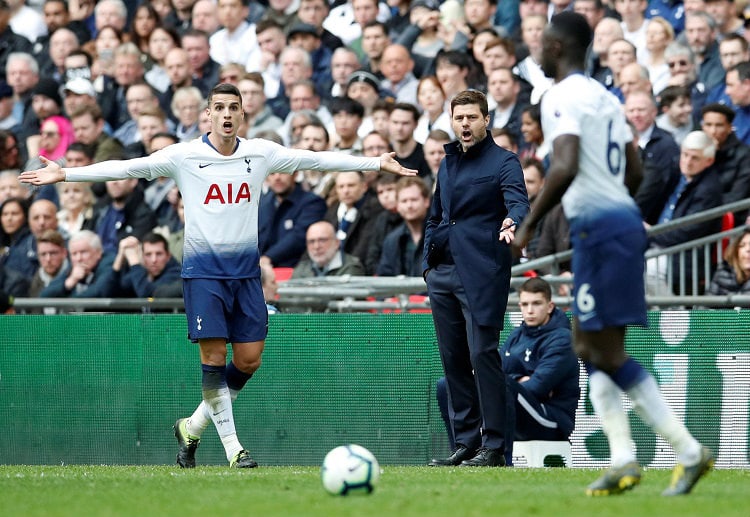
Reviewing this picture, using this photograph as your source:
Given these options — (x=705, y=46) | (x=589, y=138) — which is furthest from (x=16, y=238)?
(x=589, y=138)

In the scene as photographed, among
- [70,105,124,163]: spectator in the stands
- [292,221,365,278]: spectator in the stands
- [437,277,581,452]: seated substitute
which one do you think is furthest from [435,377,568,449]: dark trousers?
[70,105,124,163]: spectator in the stands

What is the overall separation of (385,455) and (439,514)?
5220 millimetres

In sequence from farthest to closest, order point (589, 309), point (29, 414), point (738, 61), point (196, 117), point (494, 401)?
point (196, 117), point (738, 61), point (29, 414), point (494, 401), point (589, 309)

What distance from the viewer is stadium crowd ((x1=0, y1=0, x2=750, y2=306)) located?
14.4 meters

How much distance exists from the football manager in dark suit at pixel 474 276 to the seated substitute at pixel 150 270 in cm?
510

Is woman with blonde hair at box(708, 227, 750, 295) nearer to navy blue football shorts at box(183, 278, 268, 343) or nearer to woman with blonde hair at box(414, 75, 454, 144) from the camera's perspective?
navy blue football shorts at box(183, 278, 268, 343)

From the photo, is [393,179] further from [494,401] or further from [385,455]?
[494,401]

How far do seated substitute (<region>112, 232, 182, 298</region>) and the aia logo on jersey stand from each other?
4.70 metres

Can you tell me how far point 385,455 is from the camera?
12359mm

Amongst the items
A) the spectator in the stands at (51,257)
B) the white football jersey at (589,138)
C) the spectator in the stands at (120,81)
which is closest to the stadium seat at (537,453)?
the white football jersey at (589,138)

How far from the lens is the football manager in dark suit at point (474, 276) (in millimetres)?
10547

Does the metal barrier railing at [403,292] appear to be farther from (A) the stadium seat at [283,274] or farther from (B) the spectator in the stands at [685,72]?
(B) the spectator in the stands at [685,72]

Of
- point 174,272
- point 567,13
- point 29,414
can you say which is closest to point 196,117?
point 174,272

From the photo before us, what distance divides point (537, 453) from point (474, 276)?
68.0 inches
